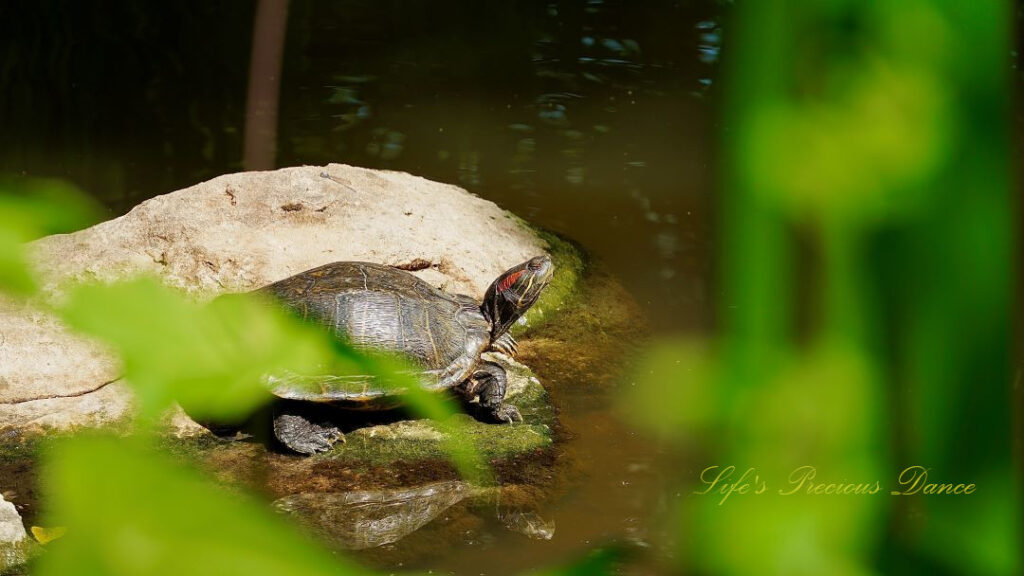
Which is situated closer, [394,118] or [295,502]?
[295,502]

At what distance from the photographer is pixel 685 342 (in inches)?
14.2

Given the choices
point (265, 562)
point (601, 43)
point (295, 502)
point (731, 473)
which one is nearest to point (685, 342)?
point (731, 473)

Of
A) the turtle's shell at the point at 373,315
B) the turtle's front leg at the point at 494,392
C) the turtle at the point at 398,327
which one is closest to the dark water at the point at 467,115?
the turtle's front leg at the point at 494,392

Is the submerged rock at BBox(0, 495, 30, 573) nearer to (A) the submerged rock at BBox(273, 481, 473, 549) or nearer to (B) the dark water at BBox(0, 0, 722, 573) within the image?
(A) the submerged rock at BBox(273, 481, 473, 549)

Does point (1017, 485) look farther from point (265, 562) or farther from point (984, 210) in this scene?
point (265, 562)

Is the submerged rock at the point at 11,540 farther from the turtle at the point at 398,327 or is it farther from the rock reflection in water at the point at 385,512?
the turtle at the point at 398,327

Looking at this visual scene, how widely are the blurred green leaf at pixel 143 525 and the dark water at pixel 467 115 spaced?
2629mm

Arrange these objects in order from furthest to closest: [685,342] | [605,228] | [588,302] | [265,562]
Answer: [605,228] < [588,302] < [685,342] < [265,562]

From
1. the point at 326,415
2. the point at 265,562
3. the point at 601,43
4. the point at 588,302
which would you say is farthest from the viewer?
the point at 601,43

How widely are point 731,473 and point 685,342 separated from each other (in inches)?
2.0

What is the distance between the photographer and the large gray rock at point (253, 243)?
3471 millimetres

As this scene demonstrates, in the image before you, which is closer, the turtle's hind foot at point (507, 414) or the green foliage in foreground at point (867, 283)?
the green foliage in foreground at point (867, 283)

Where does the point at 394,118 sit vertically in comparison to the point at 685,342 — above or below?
below

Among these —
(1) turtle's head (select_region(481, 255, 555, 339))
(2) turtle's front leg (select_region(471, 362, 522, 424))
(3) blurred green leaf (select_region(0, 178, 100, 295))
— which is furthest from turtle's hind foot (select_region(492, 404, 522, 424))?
(3) blurred green leaf (select_region(0, 178, 100, 295))
